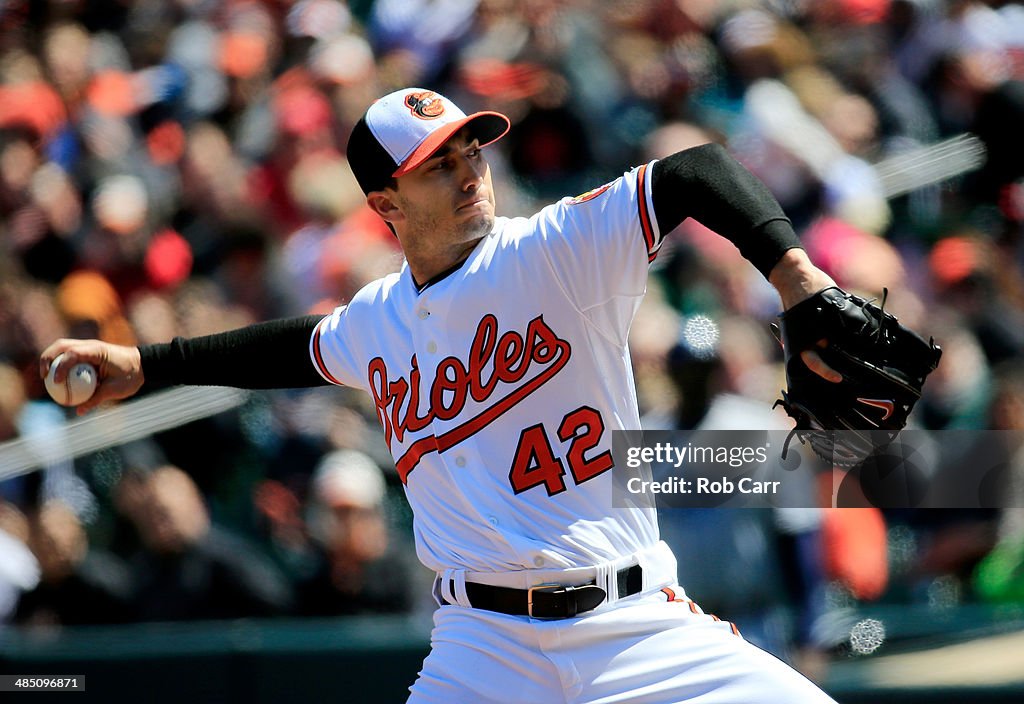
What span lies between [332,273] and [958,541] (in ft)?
7.93

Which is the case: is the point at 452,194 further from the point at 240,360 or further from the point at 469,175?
the point at 240,360

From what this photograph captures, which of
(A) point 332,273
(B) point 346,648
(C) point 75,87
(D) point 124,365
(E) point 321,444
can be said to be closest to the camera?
(D) point 124,365

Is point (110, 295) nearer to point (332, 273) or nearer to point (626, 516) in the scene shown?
point (332, 273)

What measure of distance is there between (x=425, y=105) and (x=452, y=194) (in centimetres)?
20

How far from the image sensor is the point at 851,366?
2.06 metres

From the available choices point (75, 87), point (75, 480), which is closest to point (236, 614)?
point (75, 480)

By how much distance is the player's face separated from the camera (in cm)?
263

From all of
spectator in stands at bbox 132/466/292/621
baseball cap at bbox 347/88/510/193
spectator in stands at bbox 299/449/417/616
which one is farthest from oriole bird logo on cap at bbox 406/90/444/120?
spectator in stands at bbox 132/466/292/621

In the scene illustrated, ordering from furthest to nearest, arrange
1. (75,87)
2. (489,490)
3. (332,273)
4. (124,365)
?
1. (75,87)
2. (332,273)
3. (124,365)
4. (489,490)

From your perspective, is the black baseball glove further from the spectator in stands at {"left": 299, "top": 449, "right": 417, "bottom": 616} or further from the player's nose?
the spectator in stands at {"left": 299, "top": 449, "right": 417, "bottom": 616}

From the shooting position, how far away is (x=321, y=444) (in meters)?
4.56

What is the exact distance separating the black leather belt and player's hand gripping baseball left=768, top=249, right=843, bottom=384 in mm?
620
